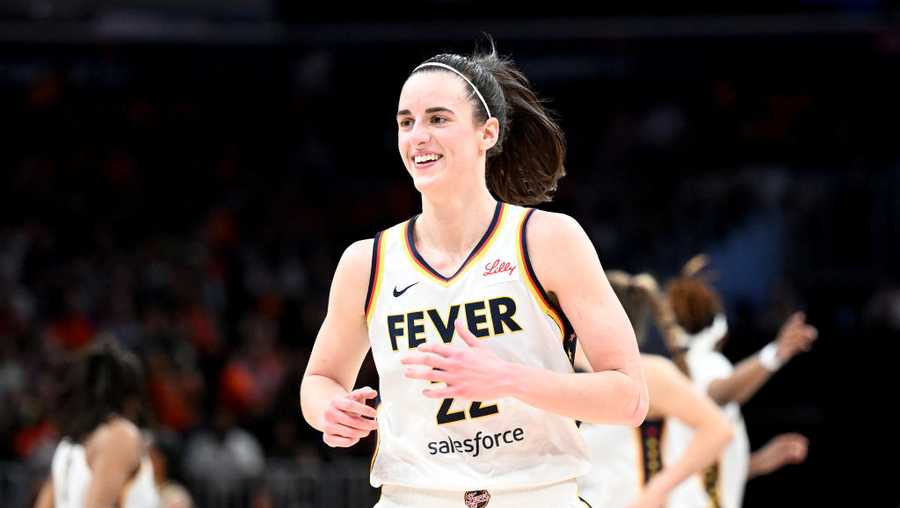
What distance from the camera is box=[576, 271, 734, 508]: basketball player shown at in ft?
17.9

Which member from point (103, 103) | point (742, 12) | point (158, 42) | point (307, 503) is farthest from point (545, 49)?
point (307, 503)

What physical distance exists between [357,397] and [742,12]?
11.9m

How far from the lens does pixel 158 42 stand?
49.9 feet

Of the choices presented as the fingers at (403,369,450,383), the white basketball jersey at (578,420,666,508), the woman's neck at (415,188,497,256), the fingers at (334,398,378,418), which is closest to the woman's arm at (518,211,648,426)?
the woman's neck at (415,188,497,256)

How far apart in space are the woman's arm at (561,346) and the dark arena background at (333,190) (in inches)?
288

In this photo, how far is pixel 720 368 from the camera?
6762 millimetres

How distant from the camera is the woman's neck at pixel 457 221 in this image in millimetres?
3758

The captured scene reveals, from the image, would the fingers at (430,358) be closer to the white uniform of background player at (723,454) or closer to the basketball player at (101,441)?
the basketball player at (101,441)

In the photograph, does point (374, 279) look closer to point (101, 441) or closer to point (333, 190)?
point (101, 441)

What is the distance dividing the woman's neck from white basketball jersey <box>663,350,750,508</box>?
2387mm

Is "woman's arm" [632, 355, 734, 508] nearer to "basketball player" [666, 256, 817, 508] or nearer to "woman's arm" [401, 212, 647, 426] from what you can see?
"basketball player" [666, 256, 817, 508]

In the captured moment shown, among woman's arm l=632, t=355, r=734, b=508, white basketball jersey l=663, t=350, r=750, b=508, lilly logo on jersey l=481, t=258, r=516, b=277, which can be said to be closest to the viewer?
lilly logo on jersey l=481, t=258, r=516, b=277

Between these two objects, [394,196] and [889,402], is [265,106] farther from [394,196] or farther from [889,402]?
[889,402]

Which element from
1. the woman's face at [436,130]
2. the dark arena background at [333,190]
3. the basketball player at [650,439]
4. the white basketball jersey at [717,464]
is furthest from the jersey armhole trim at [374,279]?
the dark arena background at [333,190]
